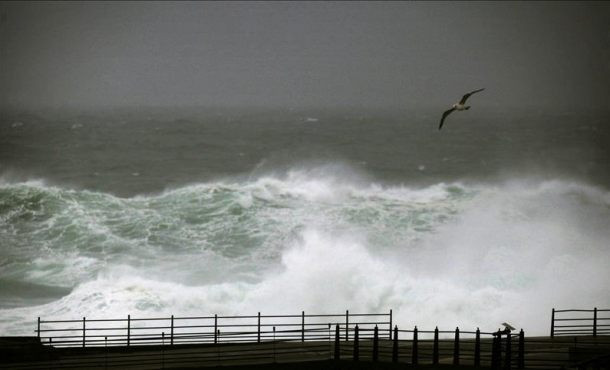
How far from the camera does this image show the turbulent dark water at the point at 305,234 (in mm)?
33688

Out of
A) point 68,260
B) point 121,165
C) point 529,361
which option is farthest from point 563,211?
point 121,165

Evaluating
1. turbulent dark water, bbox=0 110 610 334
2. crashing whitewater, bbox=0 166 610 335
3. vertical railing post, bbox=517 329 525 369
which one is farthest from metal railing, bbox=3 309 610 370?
turbulent dark water, bbox=0 110 610 334

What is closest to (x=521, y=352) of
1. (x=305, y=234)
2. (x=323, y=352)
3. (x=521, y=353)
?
(x=521, y=353)

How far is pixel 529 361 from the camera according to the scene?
19984 millimetres

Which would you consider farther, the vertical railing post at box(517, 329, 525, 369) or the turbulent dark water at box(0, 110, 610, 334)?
the turbulent dark water at box(0, 110, 610, 334)

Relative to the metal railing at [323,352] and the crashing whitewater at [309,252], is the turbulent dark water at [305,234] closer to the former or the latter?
the crashing whitewater at [309,252]

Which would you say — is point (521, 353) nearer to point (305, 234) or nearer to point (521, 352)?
point (521, 352)

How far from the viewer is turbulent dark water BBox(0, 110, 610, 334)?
1326 inches

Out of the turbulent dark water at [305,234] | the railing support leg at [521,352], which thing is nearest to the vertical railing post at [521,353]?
the railing support leg at [521,352]

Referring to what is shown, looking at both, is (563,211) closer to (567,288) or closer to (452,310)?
(567,288)

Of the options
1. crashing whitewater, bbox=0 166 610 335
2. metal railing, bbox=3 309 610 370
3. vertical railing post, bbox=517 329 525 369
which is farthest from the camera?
crashing whitewater, bbox=0 166 610 335

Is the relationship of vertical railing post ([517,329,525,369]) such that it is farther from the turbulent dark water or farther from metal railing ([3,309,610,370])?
the turbulent dark water

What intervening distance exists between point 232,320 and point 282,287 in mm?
5463

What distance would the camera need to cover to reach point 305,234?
43.4 m
